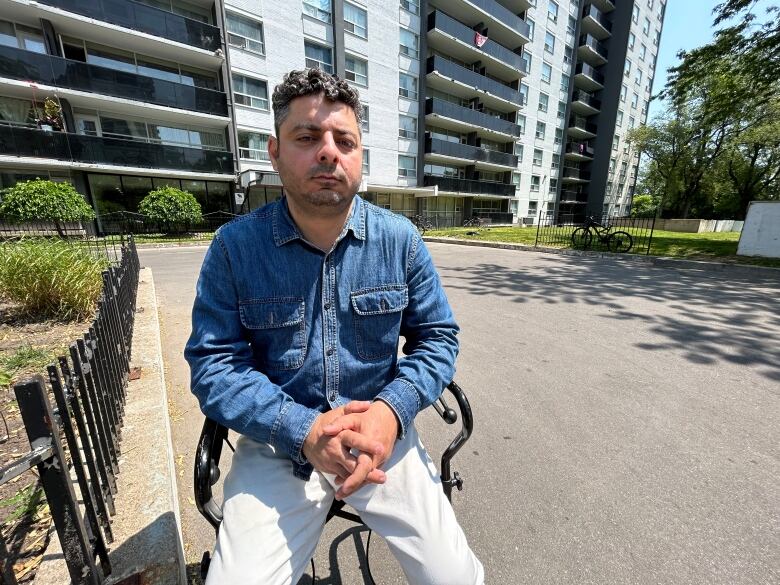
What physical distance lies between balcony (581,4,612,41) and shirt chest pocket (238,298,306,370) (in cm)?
4767

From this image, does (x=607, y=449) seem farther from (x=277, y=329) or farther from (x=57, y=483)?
(x=57, y=483)

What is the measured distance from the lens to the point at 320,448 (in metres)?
1.25

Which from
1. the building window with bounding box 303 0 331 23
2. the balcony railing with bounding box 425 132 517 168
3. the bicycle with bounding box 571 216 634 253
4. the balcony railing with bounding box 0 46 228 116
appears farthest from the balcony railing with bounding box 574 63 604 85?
the balcony railing with bounding box 0 46 228 116

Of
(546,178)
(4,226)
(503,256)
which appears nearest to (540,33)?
(546,178)

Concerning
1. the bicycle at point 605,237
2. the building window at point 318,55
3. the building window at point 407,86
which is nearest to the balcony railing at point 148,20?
the building window at point 318,55

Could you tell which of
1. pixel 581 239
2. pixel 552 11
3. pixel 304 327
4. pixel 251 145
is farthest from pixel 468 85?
pixel 304 327

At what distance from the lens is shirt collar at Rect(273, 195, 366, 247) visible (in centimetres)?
152

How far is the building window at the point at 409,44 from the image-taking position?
77.8ft

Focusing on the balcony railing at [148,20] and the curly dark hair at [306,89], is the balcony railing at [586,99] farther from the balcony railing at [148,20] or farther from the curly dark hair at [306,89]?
the curly dark hair at [306,89]

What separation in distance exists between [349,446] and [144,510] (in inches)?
44.7

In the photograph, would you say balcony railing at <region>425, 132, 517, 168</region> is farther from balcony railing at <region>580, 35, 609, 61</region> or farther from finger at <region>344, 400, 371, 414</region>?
finger at <region>344, 400, 371, 414</region>

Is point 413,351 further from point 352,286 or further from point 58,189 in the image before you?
point 58,189

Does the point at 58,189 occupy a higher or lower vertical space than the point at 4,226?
higher

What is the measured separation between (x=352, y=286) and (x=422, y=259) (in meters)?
0.38
